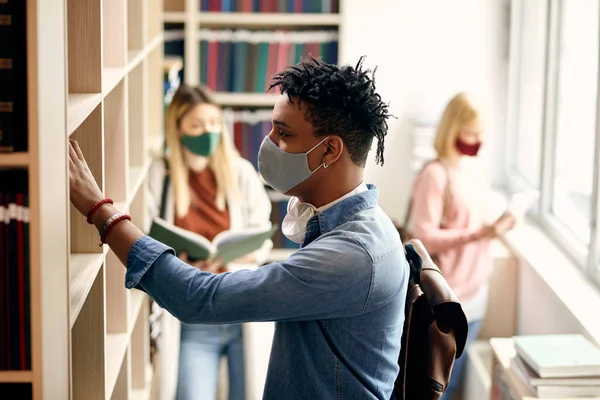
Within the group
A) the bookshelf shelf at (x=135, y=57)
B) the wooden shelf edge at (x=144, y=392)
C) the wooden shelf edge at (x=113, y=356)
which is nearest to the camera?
the wooden shelf edge at (x=113, y=356)

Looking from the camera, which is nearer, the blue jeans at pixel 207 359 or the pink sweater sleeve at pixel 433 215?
the blue jeans at pixel 207 359

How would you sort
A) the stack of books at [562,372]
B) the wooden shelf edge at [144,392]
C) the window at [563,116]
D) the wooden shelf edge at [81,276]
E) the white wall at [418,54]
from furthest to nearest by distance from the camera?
the white wall at [418,54]
the window at [563,116]
the wooden shelf edge at [144,392]
the stack of books at [562,372]
the wooden shelf edge at [81,276]

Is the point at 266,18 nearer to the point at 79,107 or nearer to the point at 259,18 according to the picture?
the point at 259,18

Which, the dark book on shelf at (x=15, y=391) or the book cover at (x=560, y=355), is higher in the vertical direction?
the dark book on shelf at (x=15, y=391)

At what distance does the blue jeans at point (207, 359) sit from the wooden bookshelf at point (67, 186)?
0.44 ft

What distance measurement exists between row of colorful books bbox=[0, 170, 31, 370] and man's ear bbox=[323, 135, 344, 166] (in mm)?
584

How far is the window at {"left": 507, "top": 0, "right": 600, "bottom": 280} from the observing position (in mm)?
3750

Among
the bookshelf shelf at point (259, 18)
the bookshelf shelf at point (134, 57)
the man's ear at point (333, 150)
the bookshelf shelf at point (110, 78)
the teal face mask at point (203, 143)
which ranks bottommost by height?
the teal face mask at point (203, 143)

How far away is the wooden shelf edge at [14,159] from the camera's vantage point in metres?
1.46

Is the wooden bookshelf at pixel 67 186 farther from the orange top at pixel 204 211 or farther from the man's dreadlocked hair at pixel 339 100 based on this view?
the man's dreadlocked hair at pixel 339 100

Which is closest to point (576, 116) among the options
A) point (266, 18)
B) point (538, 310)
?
point (538, 310)

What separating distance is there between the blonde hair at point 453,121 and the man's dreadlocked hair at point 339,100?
185cm

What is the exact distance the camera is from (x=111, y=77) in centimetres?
234

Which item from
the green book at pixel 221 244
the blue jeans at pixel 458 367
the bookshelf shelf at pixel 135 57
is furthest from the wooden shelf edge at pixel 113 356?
the blue jeans at pixel 458 367
